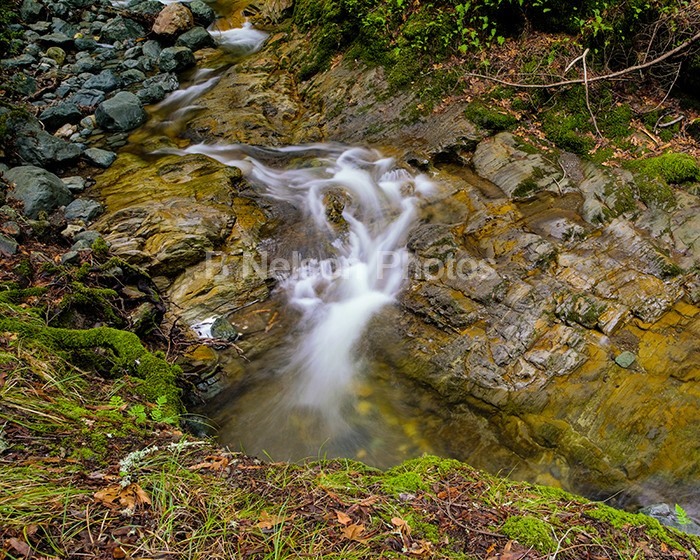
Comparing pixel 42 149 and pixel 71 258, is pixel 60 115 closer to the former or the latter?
pixel 42 149

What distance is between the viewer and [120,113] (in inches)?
369

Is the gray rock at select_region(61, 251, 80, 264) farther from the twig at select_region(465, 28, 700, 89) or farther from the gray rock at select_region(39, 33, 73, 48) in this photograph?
the gray rock at select_region(39, 33, 73, 48)

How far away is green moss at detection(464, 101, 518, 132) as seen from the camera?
24.6ft

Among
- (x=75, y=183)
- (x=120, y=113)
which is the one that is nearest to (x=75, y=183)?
(x=75, y=183)

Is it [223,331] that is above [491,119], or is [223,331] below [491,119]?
below

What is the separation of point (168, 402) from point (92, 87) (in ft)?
33.6

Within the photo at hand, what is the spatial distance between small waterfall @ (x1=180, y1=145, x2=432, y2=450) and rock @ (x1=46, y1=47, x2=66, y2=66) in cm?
624

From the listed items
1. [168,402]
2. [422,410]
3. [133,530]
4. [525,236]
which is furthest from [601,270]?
[133,530]

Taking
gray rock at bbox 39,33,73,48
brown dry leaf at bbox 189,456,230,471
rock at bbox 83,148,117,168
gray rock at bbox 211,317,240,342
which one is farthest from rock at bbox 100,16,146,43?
brown dry leaf at bbox 189,456,230,471

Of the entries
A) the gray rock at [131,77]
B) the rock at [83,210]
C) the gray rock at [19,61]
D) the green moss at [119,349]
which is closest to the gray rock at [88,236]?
the rock at [83,210]

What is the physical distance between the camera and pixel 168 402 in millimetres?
3568

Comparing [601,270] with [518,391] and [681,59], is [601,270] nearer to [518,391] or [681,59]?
[518,391]

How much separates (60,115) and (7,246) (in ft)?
19.2

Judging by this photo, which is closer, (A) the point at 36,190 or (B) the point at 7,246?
(B) the point at 7,246
